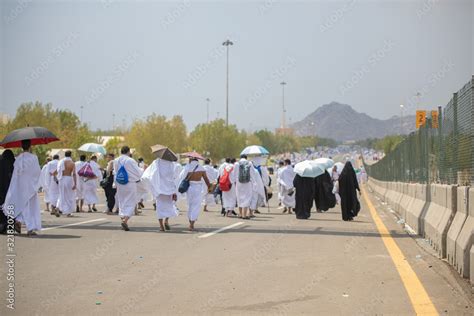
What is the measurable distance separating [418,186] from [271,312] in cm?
1037

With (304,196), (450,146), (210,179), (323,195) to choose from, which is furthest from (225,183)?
(450,146)

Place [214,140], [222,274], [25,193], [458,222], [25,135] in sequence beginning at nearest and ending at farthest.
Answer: [222,274], [458,222], [25,193], [25,135], [214,140]

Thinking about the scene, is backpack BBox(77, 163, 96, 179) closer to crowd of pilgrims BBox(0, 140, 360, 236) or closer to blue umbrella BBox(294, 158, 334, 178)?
crowd of pilgrims BBox(0, 140, 360, 236)

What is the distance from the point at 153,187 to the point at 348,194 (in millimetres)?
6883

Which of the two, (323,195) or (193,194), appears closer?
(193,194)

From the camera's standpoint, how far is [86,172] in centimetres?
2462

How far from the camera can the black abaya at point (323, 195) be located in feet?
81.9

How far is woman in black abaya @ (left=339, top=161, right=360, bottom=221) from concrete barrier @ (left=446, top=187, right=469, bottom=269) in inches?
412

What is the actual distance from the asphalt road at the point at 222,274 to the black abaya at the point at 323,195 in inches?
345

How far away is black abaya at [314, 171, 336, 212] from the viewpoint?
25.0 metres

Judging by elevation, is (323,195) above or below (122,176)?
below

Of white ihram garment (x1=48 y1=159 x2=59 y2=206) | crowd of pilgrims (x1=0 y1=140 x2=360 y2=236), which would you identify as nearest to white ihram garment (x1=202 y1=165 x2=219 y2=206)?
crowd of pilgrims (x1=0 y1=140 x2=360 y2=236)

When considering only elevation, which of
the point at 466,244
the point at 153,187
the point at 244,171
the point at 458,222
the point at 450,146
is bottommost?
the point at 466,244

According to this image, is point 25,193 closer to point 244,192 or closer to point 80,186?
point 244,192
